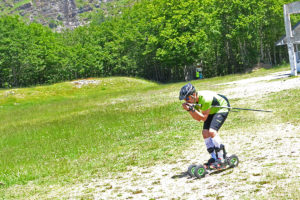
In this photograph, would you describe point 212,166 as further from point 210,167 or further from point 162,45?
point 162,45

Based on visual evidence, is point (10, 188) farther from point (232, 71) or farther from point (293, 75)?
point (232, 71)

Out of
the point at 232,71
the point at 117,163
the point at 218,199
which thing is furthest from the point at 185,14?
the point at 218,199

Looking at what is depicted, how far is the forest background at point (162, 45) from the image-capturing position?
73312mm

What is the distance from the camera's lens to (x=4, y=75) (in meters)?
91.9

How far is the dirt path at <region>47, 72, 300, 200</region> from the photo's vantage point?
8.41m

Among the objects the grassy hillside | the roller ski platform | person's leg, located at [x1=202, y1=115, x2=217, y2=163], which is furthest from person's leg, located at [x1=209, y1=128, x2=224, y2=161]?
the grassy hillside

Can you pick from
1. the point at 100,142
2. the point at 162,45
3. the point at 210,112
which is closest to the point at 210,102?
the point at 210,112

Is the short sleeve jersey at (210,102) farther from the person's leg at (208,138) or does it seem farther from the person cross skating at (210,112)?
the person's leg at (208,138)

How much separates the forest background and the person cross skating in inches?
2429

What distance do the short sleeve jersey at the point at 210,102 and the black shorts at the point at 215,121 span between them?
144mm

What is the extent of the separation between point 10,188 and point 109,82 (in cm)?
6106

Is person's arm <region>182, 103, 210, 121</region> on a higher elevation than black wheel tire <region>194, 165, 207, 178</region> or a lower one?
higher

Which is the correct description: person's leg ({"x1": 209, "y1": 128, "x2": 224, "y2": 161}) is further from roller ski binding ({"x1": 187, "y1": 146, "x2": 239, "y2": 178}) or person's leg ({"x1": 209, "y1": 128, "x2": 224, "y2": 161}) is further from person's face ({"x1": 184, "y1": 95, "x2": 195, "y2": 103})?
person's face ({"x1": 184, "y1": 95, "x2": 195, "y2": 103})

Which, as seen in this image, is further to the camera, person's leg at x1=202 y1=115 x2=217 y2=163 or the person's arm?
person's leg at x1=202 y1=115 x2=217 y2=163
